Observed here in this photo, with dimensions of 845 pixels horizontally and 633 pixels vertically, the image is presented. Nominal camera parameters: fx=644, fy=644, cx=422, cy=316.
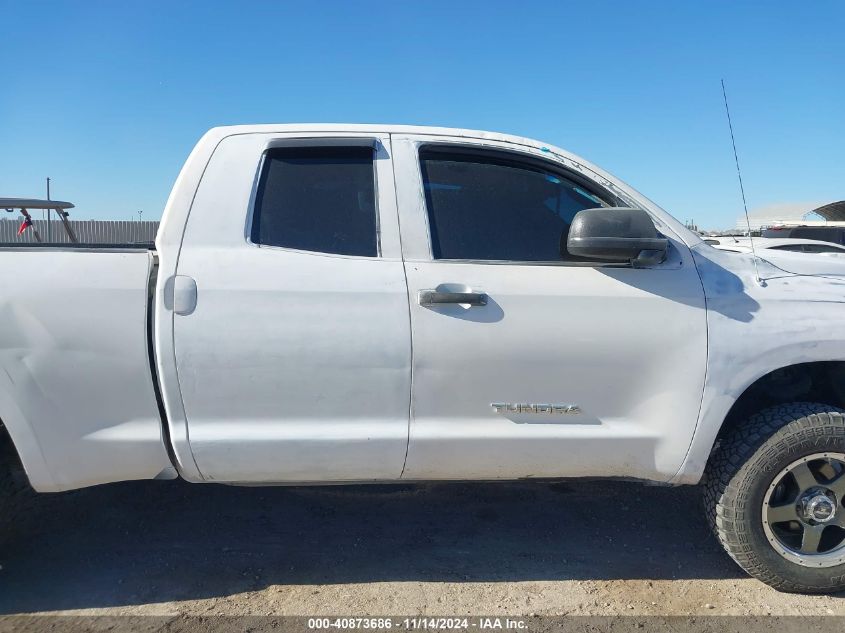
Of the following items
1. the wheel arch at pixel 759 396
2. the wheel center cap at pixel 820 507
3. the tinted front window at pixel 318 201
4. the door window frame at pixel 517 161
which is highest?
the door window frame at pixel 517 161

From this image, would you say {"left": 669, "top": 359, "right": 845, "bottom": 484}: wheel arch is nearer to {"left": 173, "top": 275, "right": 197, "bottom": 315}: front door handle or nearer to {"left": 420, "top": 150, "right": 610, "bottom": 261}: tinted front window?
{"left": 420, "top": 150, "right": 610, "bottom": 261}: tinted front window

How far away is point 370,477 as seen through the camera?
267cm

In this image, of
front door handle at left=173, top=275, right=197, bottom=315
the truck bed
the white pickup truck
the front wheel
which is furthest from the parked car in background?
the truck bed

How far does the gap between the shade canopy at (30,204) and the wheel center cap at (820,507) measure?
4380 millimetres

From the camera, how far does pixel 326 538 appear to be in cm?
328

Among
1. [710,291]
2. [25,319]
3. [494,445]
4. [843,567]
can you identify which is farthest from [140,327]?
[843,567]

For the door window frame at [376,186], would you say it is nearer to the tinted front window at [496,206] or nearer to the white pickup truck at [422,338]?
the white pickup truck at [422,338]

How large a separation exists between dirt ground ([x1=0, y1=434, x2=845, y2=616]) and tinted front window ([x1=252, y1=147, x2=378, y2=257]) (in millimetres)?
1515

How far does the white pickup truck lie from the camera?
8.09ft

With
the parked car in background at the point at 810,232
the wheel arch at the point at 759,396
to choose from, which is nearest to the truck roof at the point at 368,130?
the wheel arch at the point at 759,396

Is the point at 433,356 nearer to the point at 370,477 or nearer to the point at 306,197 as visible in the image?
the point at 370,477

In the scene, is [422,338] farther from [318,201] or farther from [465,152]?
[465,152]

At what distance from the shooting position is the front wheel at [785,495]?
2686mm

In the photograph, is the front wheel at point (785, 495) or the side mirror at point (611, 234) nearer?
the side mirror at point (611, 234)
